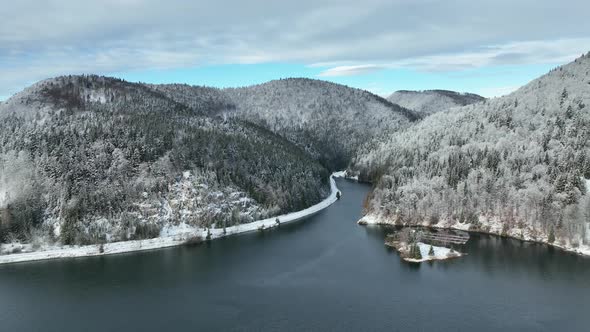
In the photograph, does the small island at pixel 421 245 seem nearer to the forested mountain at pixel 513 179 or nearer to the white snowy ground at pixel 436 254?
the white snowy ground at pixel 436 254

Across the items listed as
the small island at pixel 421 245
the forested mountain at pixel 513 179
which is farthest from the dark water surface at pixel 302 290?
the forested mountain at pixel 513 179

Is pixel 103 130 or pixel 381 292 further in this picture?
pixel 103 130

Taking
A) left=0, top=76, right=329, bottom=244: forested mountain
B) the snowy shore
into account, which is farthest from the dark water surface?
left=0, top=76, right=329, bottom=244: forested mountain

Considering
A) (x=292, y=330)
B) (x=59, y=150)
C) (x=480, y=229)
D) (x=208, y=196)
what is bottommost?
(x=292, y=330)

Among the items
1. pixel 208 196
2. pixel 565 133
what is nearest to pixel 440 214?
pixel 565 133

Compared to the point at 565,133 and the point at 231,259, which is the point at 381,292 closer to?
the point at 231,259

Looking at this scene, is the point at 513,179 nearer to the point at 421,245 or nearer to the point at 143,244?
the point at 421,245
